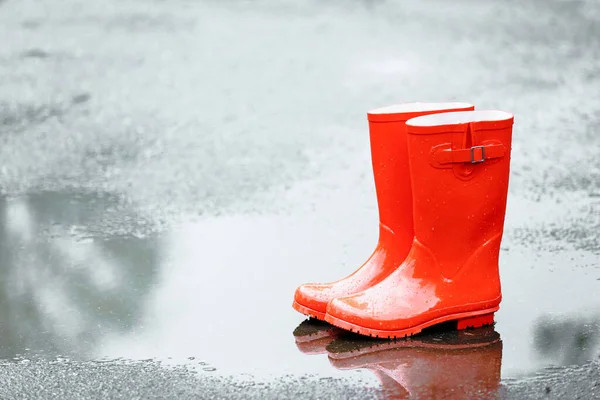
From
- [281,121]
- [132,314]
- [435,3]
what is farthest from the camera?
[435,3]

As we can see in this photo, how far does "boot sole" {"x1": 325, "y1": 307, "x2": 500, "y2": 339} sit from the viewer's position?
2.42 meters

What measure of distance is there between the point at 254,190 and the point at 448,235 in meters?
2.19

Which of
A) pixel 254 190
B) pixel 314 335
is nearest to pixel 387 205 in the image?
pixel 314 335

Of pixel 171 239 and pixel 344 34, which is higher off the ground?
pixel 344 34

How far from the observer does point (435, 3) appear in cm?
666

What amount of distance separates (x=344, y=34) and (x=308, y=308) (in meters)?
4.04

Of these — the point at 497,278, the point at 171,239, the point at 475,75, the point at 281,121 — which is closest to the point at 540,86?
the point at 475,75

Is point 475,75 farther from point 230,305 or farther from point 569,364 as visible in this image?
point 569,364

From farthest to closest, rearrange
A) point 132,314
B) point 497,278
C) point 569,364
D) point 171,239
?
point 171,239 → point 132,314 → point 497,278 → point 569,364

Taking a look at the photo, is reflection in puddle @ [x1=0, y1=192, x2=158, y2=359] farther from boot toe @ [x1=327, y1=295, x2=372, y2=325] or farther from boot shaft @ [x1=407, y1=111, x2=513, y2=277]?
boot shaft @ [x1=407, y1=111, x2=513, y2=277]

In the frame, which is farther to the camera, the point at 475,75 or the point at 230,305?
the point at 475,75

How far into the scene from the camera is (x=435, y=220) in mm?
2479

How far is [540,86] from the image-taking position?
571 centimetres

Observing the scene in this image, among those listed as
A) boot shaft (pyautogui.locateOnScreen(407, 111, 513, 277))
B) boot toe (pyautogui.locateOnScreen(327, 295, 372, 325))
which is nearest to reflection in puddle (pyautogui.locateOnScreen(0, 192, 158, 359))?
boot toe (pyautogui.locateOnScreen(327, 295, 372, 325))
